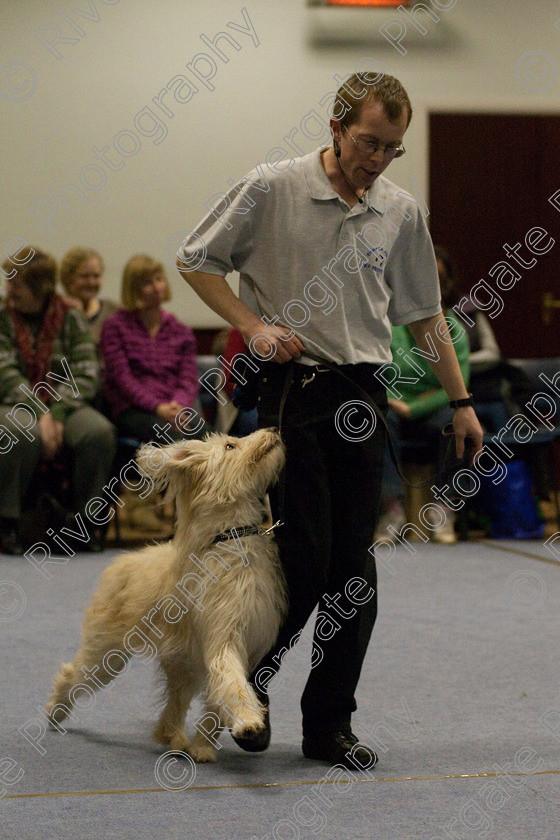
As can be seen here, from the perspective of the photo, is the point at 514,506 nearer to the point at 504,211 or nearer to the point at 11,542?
the point at 504,211

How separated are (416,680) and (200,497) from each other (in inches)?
46.5

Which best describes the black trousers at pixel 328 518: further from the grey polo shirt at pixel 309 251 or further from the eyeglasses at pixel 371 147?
the eyeglasses at pixel 371 147

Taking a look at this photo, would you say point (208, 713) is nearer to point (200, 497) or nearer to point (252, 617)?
point (252, 617)

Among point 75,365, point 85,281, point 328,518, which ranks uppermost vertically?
point 328,518

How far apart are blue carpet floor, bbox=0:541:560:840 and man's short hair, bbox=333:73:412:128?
1477 mm

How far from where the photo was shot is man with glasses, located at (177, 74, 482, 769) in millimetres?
2260

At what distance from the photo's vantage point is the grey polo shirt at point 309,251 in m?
2.26

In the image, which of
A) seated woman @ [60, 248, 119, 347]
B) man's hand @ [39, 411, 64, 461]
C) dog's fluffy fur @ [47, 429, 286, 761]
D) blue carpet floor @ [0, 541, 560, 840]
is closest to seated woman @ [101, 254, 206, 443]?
man's hand @ [39, 411, 64, 461]

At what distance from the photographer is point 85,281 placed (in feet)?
19.6

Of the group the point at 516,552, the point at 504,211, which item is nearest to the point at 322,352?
the point at 516,552

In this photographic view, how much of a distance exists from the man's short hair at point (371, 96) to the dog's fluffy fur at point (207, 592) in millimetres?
738

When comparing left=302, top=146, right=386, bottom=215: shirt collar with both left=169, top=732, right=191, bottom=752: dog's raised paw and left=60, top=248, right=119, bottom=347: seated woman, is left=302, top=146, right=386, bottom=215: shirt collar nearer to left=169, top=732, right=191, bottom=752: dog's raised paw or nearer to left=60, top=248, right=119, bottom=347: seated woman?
left=169, top=732, right=191, bottom=752: dog's raised paw

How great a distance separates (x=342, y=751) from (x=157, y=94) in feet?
17.4

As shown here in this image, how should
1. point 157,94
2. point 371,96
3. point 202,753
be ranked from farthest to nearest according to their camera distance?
point 157,94, point 202,753, point 371,96
